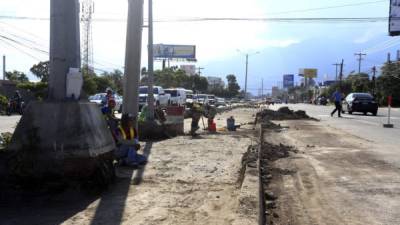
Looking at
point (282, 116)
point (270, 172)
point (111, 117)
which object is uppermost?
point (111, 117)

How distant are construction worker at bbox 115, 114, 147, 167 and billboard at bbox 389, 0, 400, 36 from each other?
3714cm

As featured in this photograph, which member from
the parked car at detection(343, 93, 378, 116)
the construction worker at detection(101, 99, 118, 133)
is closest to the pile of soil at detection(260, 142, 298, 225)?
the construction worker at detection(101, 99, 118, 133)

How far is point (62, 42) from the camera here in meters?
7.91

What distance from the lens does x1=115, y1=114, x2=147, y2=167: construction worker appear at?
31.5ft

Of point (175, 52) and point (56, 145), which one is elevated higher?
point (175, 52)

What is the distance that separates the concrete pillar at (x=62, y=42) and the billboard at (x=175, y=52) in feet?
321

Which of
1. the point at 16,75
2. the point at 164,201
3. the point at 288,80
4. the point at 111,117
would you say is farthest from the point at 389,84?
the point at 288,80

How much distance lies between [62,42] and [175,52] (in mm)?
100845

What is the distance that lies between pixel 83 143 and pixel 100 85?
209ft

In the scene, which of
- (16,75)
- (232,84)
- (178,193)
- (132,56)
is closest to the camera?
(178,193)

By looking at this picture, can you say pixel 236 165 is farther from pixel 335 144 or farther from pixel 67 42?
pixel 335 144

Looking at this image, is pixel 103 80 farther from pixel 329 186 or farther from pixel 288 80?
pixel 288 80

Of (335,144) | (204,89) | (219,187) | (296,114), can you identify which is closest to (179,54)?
(204,89)

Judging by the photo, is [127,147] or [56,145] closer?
[56,145]
